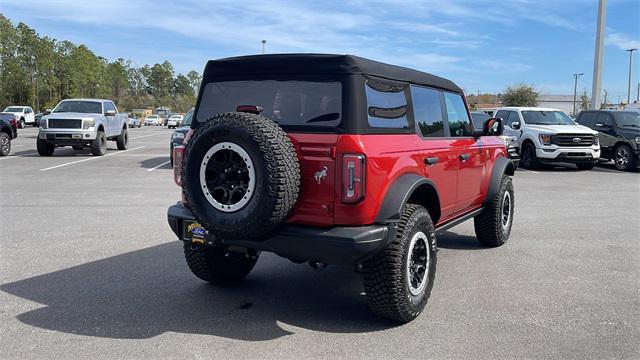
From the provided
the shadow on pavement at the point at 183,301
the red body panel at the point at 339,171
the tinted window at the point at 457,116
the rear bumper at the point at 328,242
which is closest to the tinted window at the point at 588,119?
the tinted window at the point at 457,116

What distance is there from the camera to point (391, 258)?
3984mm

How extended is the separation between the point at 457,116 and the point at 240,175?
2821 mm

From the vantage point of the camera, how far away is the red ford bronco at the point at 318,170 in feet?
12.2

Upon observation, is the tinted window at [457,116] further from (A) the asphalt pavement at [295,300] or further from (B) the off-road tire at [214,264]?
(B) the off-road tire at [214,264]

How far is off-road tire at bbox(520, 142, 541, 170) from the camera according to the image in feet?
53.9

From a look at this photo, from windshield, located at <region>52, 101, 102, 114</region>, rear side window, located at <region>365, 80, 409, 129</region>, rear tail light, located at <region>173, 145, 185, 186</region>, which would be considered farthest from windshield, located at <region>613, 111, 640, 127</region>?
windshield, located at <region>52, 101, 102, 114</region>

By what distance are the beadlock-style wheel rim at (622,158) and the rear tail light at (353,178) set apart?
15.7 m

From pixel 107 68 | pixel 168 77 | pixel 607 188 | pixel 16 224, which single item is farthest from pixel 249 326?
pixel 168 77

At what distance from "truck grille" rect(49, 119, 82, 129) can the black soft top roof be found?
14.7 meters

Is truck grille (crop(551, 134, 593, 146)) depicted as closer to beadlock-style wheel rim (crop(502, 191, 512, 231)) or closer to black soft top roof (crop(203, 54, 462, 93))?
beadlock-style wheel rim (crop(502, 191, 512, 231))

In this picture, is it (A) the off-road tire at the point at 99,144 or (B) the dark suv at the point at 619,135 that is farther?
(A) the off-road tire at the point at 99,144

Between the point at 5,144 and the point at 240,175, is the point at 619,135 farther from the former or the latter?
the point at 5,144

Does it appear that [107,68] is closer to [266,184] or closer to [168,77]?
[168,77]

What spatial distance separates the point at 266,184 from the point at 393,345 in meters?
1.40
